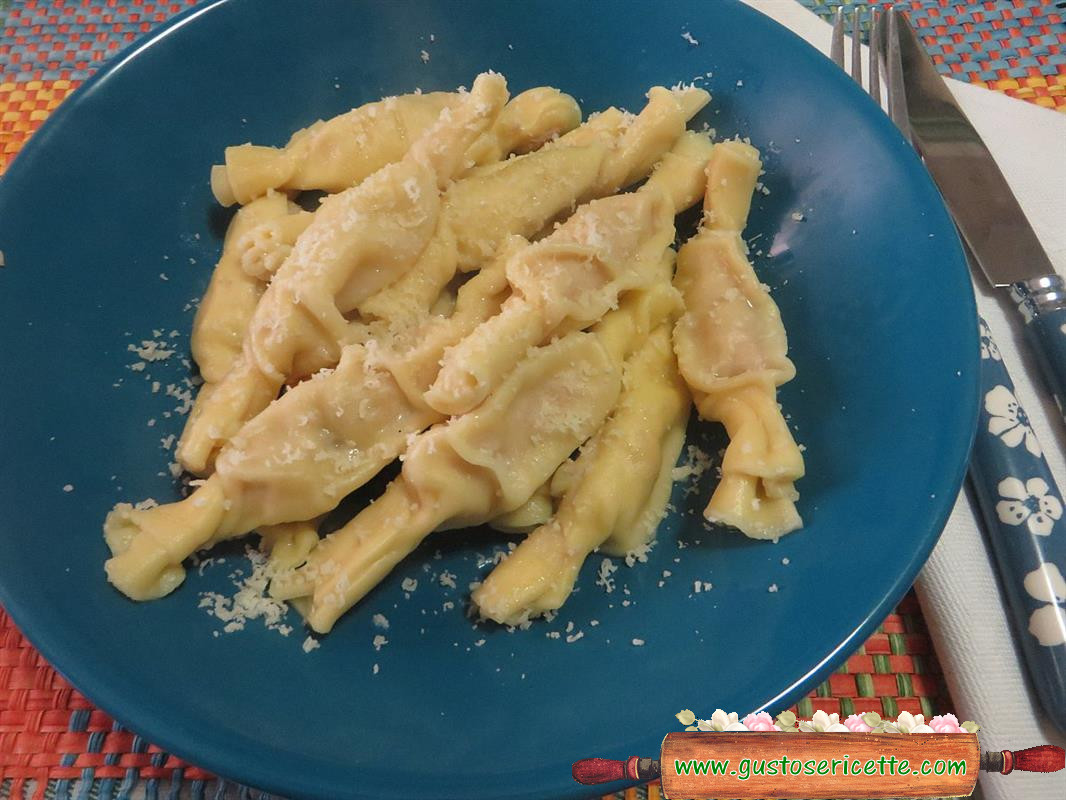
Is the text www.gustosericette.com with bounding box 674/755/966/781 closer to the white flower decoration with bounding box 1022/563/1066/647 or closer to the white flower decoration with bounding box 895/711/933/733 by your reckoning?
the white flower decoration with bounding box 895/711/933/733

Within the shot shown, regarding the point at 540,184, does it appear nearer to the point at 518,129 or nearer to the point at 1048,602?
the point at 518,129

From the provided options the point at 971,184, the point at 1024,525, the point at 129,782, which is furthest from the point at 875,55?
the point at 129,782

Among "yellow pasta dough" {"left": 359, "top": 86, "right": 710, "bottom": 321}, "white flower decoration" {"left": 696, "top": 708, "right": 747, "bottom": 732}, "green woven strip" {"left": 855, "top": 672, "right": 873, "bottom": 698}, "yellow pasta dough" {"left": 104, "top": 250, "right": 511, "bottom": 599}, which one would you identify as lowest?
"green woven strip" {"left": 855, "top": 672, "right": 873, "bottom": 698}

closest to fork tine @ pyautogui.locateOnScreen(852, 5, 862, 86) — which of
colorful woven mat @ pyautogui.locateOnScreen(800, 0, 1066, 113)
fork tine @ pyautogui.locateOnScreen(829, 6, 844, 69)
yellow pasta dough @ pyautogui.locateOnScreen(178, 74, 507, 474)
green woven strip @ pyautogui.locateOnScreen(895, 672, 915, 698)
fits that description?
fork tine @ pyautogui.locateOnScreen(829, 6, 844, 69)

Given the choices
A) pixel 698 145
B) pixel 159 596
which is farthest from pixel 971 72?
pixel 159 596

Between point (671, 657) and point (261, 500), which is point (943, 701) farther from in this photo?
point (261, 500)

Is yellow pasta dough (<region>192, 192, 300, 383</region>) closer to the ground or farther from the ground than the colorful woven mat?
farther from the ground

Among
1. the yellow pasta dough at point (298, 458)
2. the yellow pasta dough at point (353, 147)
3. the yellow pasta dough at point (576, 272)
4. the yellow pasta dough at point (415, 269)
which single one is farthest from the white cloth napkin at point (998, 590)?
the yellow pasta dough at point (353, 147)

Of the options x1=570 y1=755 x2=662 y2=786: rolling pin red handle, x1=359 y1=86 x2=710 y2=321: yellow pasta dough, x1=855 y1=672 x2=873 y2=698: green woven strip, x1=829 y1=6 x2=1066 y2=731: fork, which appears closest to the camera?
x1=570 y1=755 x2=662 y2=786: rolling pin red handle
